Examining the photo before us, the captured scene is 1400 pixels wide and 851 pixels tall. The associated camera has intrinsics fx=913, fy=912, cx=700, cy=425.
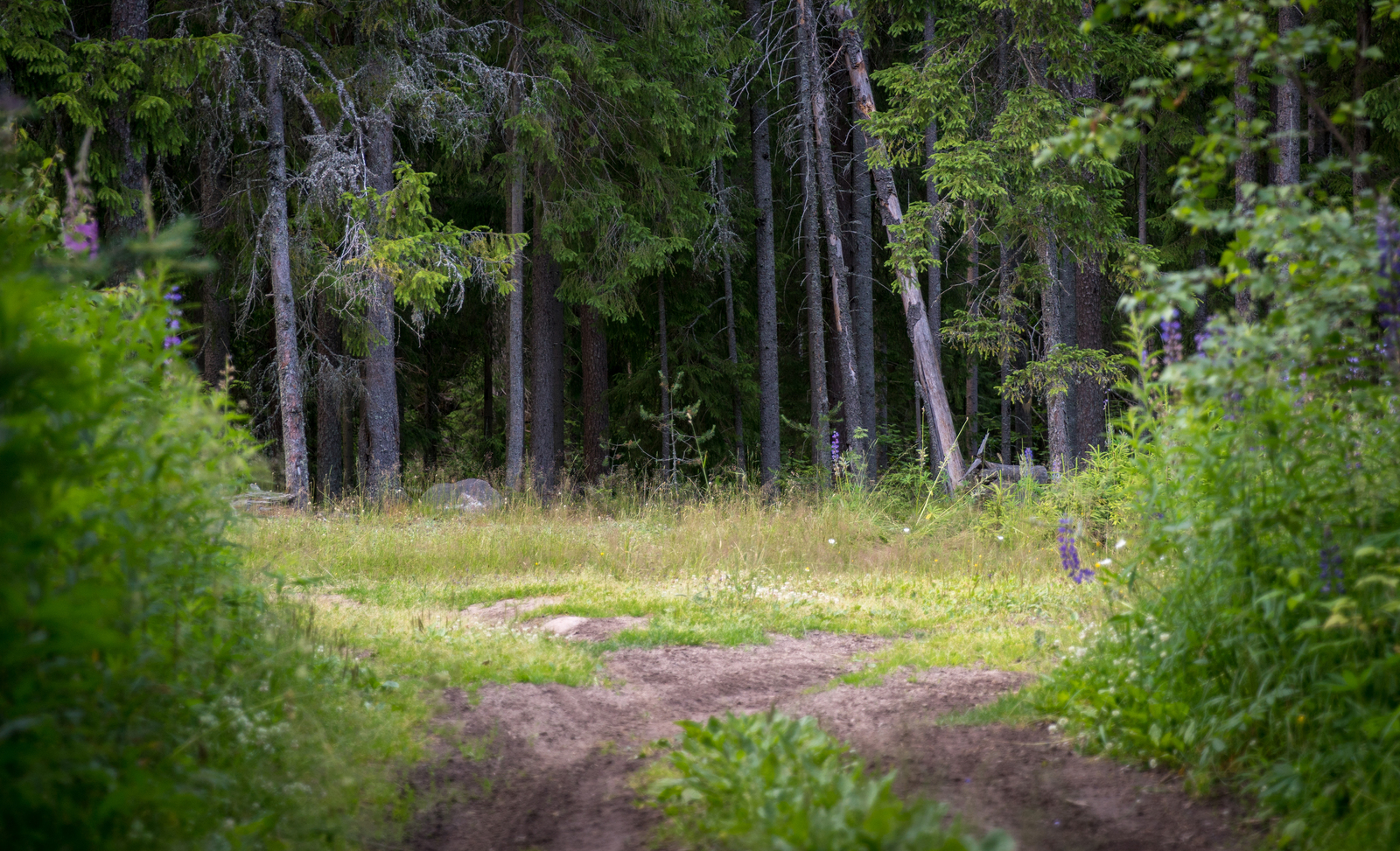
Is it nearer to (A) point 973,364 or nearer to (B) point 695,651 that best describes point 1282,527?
(B) point 695,651

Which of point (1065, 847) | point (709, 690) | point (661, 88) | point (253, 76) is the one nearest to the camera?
point (1065, 847)

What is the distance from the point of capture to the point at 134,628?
2.73m

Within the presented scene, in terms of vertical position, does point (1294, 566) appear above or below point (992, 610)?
above

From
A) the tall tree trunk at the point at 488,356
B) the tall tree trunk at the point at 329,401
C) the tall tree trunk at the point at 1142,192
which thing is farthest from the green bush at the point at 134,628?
the tall tree trunk at the point at 1142,192

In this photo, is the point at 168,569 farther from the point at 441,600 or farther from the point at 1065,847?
the point at 441,600

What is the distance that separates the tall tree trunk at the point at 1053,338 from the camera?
11.4 meters

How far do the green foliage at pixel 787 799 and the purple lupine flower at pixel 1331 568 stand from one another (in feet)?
5.07

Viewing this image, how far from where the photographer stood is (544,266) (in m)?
16.1

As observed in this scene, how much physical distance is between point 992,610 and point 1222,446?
3.76 metres

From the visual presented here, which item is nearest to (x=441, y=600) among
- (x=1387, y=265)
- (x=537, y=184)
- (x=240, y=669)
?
(x=240, y=669)

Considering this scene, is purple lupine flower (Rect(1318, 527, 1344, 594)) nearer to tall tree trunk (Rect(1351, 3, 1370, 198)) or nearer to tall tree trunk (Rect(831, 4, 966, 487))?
tall tree trunk (Rect(831, 4, 966, 487))

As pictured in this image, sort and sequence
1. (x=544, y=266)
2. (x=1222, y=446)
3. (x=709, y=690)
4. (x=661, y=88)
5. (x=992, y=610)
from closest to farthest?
(x=1222, y=446) → (x=709, y=690) → (x=992, y=610) → (x=661, y=88) → (x=544, y=266)

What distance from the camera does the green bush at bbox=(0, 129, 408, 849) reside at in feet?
6.80

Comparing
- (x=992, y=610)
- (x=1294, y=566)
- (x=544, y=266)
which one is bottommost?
(x=992, y=610)
